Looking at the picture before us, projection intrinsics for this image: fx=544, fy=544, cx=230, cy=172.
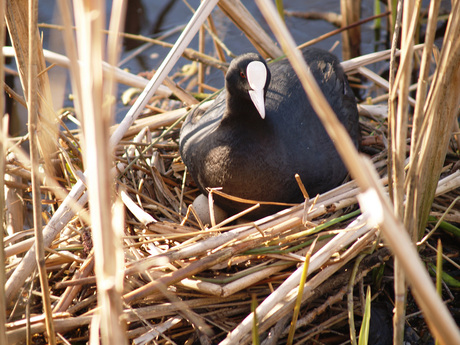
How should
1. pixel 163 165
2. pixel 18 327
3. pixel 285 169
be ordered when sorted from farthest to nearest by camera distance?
pixel 163 165 < pixel 285 169 < pixel 18 327

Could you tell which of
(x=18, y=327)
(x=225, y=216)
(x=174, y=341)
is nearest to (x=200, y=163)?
(x=225, y=216)

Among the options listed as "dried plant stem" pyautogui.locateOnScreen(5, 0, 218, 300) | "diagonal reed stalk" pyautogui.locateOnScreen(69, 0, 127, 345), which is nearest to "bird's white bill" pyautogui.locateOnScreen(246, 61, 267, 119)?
"dried plant stem" pyautogui.locateOnScreen(5, 0, 218, 300)

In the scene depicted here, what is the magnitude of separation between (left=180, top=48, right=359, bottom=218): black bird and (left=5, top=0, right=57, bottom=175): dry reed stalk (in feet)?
1.89

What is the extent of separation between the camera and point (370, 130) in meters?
2.82

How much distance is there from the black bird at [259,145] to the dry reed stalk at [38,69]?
1.89 feet

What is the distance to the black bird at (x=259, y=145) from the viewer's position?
7.00 feet

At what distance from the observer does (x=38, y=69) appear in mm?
2033

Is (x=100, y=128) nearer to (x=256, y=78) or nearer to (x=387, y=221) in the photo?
(x=387, y=221)

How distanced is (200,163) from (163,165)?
0.41 meters

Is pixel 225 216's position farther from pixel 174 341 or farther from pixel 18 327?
pixel 18 327

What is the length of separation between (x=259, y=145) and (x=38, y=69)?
0.89 m

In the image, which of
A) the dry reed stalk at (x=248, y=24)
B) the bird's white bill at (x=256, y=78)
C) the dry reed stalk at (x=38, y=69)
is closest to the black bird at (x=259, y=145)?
the bird's white bill at (x=256, y=78)

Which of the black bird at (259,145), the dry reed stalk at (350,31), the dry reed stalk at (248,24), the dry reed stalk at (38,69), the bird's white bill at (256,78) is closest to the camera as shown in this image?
the dry reed stalk at (38,69)

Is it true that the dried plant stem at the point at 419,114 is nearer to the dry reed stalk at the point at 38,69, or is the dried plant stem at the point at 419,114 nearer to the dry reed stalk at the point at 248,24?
the dry reed stalk at the point at 38,69
